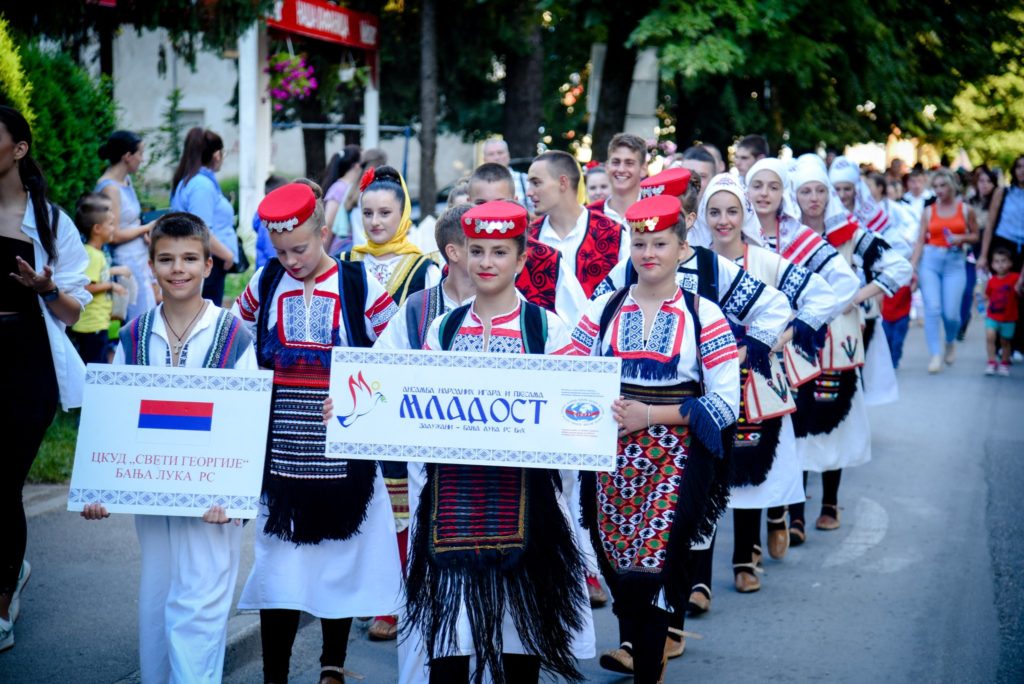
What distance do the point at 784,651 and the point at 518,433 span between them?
2.35 meters

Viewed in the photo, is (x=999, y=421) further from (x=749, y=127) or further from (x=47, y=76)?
Result: (x=749, y=127)

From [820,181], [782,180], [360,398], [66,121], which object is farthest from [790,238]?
[66,121]

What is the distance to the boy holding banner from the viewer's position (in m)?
4.40

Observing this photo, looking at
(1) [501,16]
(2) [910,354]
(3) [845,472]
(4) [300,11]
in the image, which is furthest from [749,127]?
(3) [845,472]

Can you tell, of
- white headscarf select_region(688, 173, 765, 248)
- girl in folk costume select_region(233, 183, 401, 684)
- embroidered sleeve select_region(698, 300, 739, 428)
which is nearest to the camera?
embroidered sleeve select_region(698, 300, 739, 428)

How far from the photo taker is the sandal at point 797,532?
7848 millimetres

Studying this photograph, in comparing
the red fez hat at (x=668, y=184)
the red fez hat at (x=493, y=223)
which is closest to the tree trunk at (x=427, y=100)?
the red fez hat at (x=668, y=184)

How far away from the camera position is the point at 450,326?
4582mm

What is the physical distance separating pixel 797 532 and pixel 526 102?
14.9 m

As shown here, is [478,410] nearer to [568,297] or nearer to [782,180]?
[568,297]

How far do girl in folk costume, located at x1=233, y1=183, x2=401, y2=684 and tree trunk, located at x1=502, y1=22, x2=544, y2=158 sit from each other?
54.9 feet

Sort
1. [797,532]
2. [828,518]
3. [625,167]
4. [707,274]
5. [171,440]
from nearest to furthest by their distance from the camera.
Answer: [171,440] → [707,274] → [625,167] → [797,532] → [828,518]

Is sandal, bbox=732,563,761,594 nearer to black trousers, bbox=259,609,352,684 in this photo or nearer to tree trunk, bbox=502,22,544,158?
black trousers, bbox=259,609,352,684

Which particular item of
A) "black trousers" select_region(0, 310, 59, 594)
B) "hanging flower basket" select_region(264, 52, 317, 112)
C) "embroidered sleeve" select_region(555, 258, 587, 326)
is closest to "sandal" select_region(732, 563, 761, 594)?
"embroidered sleeve" select_region(555, 258, 587, 326)
